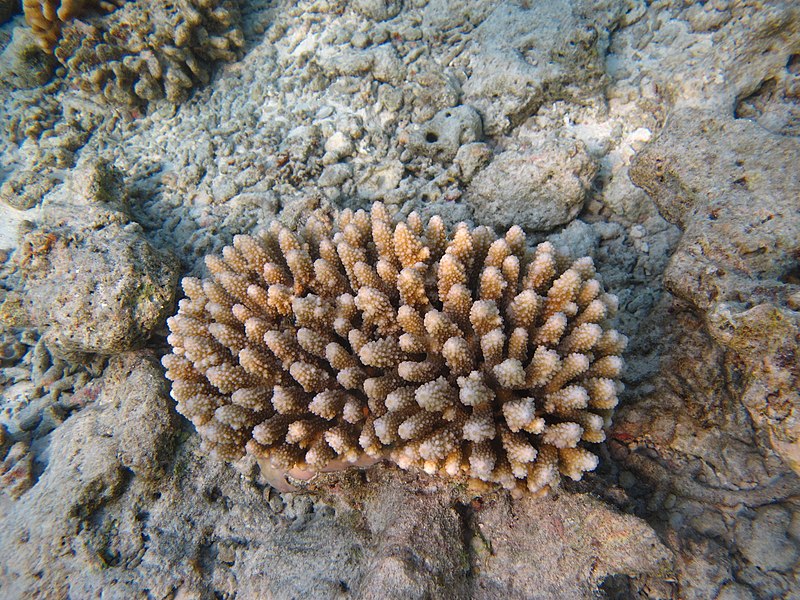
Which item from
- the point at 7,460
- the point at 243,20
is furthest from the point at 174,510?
the point at 243,20

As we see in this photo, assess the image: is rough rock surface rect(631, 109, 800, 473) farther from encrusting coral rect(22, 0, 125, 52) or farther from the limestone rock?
encrusting coral rect(22, 0, 125, 52)

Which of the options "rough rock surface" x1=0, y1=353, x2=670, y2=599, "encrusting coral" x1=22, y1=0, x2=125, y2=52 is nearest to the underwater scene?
"rough rock surface" x1=0, y1=353, x2=670, y2=599

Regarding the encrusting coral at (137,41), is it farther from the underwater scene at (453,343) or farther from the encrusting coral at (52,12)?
the underwater scene at (453,343)

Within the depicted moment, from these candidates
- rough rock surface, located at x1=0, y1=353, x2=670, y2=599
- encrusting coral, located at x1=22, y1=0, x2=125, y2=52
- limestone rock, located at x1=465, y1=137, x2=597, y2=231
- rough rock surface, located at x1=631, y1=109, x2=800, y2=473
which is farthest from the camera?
encrusting coral, located at x1=22, y1=0, x2=125, y2=52

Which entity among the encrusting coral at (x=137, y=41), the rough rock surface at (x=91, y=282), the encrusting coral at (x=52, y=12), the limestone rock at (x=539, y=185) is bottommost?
the limestone rock at (x=539, y=185)

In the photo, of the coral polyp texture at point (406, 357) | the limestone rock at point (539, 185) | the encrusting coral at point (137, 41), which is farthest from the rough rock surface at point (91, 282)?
the limestone rock at point (539, 185)

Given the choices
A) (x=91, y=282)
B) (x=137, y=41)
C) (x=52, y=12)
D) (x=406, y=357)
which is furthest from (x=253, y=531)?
(x=52, y=12)

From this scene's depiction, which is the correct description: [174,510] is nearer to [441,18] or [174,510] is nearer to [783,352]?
[783,352]
